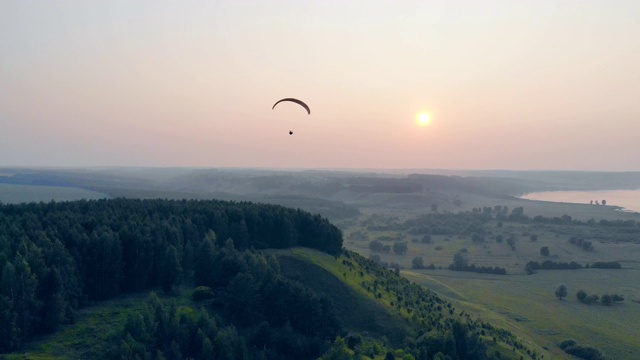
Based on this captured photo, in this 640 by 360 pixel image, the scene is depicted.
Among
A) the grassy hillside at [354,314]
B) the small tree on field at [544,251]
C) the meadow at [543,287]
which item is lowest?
the meadow at [543,287]

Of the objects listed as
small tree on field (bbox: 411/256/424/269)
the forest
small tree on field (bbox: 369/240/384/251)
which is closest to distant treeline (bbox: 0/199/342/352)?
the forest

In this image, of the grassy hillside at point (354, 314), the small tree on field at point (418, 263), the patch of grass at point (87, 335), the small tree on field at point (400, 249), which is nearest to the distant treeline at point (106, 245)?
the patch of grass at point (87, 335)

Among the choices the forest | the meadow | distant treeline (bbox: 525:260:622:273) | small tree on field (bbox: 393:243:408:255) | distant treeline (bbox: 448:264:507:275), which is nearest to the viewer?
the forest

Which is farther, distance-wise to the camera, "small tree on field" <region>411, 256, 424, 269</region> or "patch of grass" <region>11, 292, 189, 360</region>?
"small tree on field" <region>411, 256, 424, 269</region>

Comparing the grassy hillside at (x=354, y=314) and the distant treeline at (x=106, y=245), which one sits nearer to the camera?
the grassy hillside at (x=354, y=314)

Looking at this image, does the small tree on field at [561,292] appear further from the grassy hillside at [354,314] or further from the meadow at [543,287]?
the grassy hillside at [354,314]

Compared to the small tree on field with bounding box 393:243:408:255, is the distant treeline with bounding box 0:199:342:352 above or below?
above

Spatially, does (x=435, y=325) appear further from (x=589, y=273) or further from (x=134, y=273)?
(x=589, y=273)

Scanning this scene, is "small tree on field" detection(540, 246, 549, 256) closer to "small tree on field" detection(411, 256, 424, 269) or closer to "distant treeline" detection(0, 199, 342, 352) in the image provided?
"small tree on field" detection(411, 256, 424, 269)
